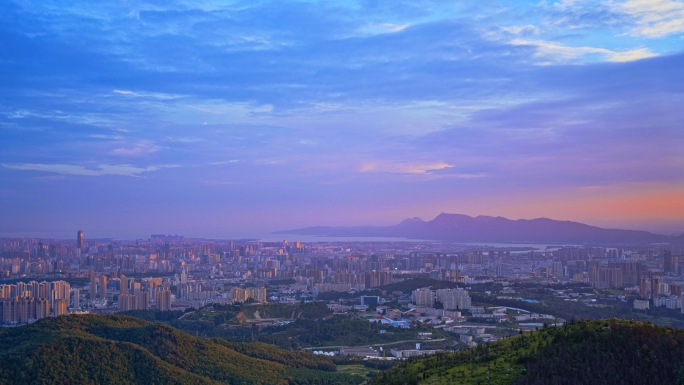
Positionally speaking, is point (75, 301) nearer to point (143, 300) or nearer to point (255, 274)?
point (143, 300)

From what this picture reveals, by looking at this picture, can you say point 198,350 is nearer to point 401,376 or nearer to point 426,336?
point 401,376

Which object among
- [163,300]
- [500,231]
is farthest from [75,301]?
[500,231]

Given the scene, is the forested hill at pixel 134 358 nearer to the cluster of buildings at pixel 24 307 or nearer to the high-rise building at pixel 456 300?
the high-rise building at pixel 456 300

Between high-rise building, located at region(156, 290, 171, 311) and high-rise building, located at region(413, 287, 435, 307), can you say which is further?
high-rise building, located at region(156, 290, 171, 311)

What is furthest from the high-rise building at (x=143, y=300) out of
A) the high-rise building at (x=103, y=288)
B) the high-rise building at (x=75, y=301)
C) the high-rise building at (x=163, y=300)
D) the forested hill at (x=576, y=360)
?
the forested hill at (x=576, y=360)

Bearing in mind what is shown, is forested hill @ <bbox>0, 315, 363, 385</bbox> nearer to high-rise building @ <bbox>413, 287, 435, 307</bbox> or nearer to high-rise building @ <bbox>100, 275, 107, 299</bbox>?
high-rise building @ <bbox>413, 287, 435, 307</bbox>

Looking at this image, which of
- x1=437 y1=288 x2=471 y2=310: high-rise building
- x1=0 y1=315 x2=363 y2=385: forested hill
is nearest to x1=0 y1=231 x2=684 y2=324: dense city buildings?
x1=437 y1=288 x2=471 y2=310: high-rise building
